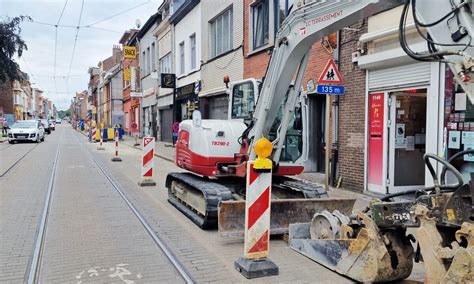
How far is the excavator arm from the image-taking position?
10.9 feet

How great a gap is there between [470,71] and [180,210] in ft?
18.8

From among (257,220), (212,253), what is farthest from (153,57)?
(257,220)

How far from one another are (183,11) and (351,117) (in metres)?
16.1

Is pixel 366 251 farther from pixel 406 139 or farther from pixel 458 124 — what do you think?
pixel 406 139

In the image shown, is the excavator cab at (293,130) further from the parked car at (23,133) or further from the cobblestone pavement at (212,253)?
the parked car at (23,133)

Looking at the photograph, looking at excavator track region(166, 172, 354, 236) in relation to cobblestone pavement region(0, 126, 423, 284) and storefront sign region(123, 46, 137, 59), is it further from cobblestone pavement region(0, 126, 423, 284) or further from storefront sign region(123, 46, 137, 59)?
storefront sign region(123, 46, 137, 59)

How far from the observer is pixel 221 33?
19.1 meters

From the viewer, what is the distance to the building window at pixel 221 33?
17938 mm

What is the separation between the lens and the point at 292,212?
621 cm

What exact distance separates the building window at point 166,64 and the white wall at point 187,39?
5.80ft

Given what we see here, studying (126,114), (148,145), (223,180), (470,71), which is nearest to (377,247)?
(470,71)

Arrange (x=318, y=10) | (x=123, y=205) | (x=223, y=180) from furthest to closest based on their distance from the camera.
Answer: (x=123, y=205), (x=223, y=180), (x=318, y=10)

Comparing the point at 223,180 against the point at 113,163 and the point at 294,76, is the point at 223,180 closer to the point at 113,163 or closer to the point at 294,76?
the point at 294,76

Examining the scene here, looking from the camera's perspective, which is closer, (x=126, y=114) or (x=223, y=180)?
(x=223, y=180)
